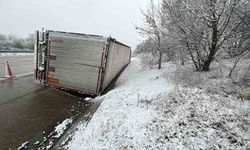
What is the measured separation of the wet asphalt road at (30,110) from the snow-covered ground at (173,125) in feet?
3.68

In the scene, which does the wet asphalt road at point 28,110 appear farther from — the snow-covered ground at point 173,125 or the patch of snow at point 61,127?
the snow-covered ground at point 173,125

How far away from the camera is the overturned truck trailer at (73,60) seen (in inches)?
323

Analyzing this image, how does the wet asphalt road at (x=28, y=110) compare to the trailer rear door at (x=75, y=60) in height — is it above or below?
below

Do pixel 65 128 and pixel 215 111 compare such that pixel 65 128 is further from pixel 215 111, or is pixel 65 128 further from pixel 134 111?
pixel 215 111

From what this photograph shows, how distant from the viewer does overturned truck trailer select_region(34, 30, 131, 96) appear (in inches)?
323

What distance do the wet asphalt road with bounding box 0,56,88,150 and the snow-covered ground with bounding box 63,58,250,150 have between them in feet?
3.68

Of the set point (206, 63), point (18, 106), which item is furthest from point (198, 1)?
point (18, 106)

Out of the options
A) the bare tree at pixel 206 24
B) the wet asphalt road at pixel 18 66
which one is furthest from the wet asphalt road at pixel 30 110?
the bare tree at pixel 206 24

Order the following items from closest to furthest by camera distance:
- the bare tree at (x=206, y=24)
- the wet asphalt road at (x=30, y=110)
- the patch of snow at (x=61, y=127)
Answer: the wet asphalt road at (x=30, y=110)
the patch of snow at (x=61, y=127)
the bare tree at (x=206, y=24)

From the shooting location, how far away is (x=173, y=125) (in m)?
4.79

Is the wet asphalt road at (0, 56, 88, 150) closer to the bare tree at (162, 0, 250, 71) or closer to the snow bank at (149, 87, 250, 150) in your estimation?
the snow bank at (149, 87, 250, 150)

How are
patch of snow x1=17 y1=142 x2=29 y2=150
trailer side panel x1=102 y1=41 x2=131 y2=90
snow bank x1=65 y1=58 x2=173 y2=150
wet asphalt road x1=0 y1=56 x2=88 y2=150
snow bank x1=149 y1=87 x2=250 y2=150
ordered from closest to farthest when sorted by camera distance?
snow bank x1=149 y1=87 x2=250 y2=150
snow bank x1=65 y1=58 x2=173 y2=150
patch of snow x1=17 y1=142 x2=29 y2=150
wet asphalt road x1=0 y1=56 x2=88 y2=150
trailer side panel x1=102 y1=41 x2=131 y2=90

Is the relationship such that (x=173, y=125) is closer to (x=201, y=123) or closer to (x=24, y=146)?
(x=201, y=123)

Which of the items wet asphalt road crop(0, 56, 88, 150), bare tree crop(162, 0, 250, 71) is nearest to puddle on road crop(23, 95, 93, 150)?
wet asphalt road crop(0, 56, 88, 150)
